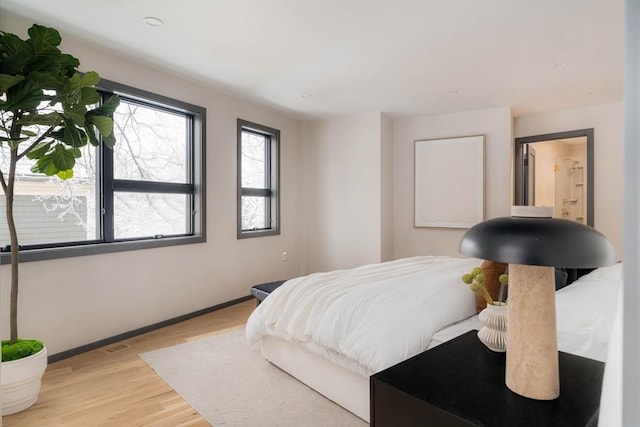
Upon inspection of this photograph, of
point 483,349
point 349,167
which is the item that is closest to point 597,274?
point 483,349

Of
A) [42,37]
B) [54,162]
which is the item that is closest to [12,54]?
[42,37]

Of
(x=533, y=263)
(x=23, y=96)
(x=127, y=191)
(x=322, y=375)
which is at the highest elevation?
(x=23, y=96)

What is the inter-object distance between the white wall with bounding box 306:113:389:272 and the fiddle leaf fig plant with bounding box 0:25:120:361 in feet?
10.8

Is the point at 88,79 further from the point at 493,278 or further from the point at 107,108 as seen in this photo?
the point at 493,278

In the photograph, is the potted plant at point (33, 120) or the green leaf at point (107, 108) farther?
the green leaf at point (107, 108)

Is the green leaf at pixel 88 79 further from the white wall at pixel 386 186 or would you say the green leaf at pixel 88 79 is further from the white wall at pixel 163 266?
the white wall at pixel 386 186

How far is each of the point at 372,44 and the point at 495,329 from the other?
2.39 meters

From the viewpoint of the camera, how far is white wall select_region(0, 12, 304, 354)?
2.64m

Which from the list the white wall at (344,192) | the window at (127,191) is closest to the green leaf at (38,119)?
the window at (127,191)

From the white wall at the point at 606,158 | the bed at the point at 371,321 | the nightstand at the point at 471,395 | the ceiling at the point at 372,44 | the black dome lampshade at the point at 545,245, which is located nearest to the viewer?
the black dome lampshade at the point at 545,245

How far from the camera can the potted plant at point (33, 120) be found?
188cm

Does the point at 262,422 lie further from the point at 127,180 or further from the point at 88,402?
the point at 127,180

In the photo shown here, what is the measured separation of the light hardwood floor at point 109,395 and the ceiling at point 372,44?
252 centimetres

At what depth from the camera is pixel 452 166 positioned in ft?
15.7
